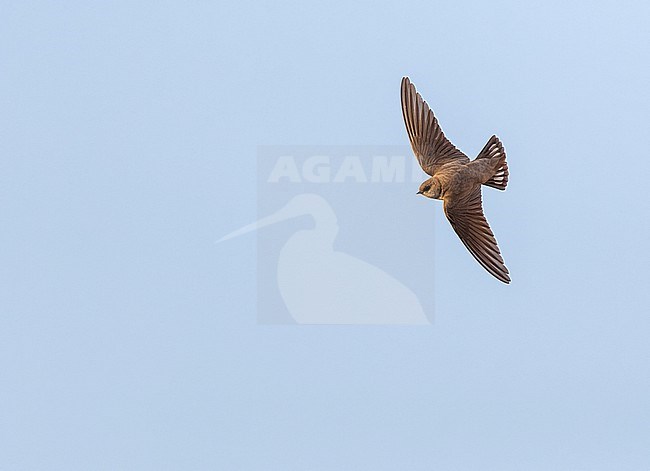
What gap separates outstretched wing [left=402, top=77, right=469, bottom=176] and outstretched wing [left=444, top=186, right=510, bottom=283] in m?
0.09

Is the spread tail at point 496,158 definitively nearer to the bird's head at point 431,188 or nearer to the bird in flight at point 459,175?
the bird in flight at point 459,175

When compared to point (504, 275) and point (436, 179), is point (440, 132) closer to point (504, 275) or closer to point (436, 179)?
point (436, 179)

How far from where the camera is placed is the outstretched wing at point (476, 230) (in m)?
1.87

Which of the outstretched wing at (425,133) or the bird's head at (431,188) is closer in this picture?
the bird's head at (431,188)

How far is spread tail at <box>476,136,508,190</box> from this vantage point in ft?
6.16

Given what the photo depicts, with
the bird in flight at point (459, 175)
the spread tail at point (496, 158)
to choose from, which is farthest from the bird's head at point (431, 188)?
the spread tail at point (496, 158)

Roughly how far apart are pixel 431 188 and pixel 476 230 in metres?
0.14

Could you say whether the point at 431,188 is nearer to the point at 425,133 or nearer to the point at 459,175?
the point at 459,175

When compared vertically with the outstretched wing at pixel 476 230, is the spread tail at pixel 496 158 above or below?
above

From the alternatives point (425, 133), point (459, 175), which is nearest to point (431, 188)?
point (459, 175)

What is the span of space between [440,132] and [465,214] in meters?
0.17

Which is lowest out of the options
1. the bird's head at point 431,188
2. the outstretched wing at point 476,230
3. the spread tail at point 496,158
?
the outstretched wing at point 476,230

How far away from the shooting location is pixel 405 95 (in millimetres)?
1950

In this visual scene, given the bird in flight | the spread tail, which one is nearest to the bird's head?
A: the bird in flight
